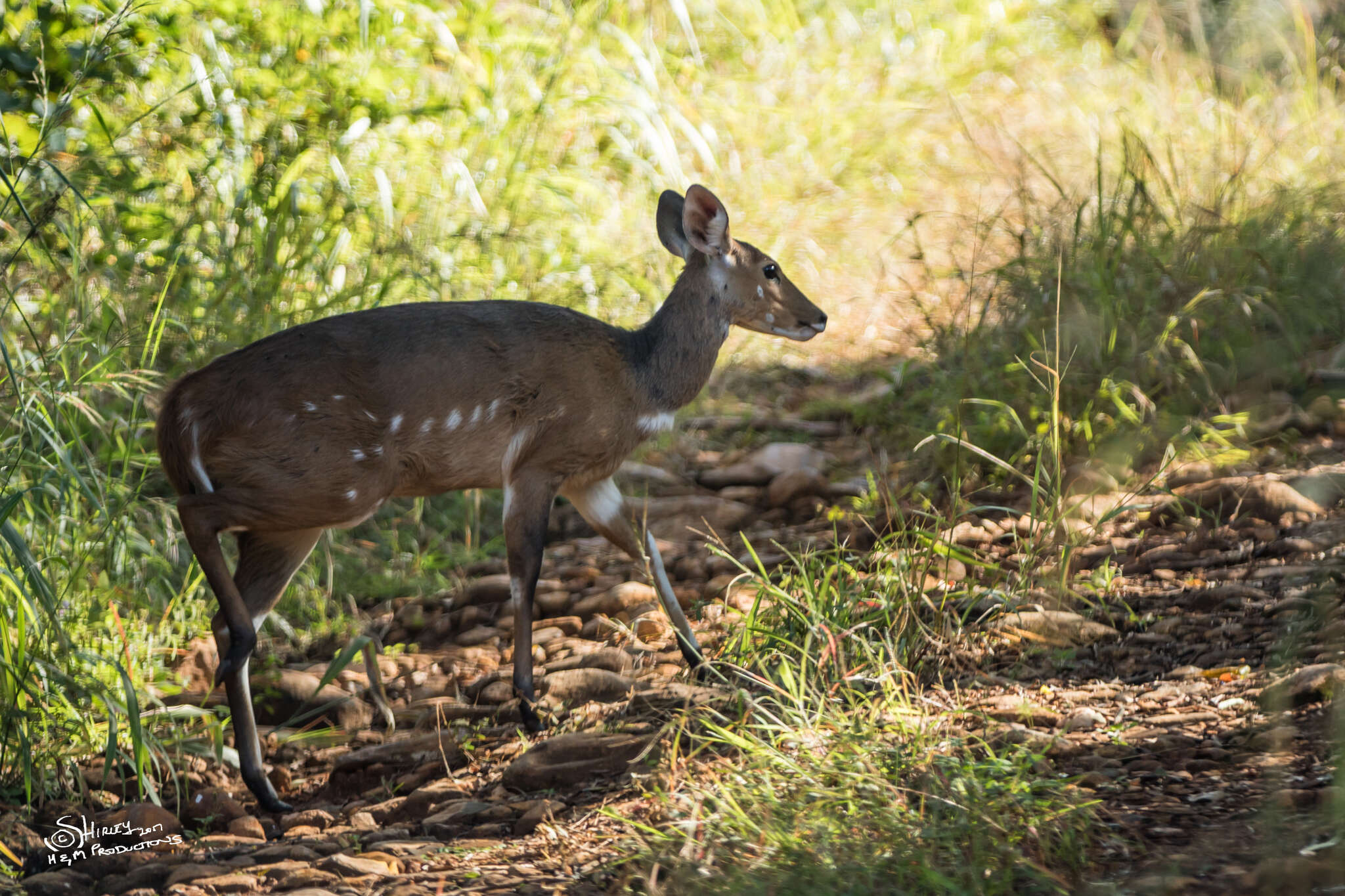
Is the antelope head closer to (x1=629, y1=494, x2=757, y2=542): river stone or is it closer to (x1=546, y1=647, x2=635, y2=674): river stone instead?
(x1=629, y1=494, x2=757, y2=542): river stone

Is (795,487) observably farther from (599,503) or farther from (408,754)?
(408,754)

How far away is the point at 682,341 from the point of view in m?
4.74

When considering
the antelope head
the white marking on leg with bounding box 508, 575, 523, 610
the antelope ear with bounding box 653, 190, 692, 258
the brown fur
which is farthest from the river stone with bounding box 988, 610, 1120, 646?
the antelope ear with bounding box 653, 190, 692, 258

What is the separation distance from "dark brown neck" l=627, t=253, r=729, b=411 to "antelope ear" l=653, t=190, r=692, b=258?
0.12 meters

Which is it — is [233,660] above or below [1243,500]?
below

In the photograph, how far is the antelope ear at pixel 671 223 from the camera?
16.2ft

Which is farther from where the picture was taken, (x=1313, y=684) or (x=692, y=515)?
(x=692, y=515)

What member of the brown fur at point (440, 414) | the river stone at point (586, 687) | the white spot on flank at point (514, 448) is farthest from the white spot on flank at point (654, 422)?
the river stone at point (586, 687)

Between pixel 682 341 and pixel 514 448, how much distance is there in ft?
2.54

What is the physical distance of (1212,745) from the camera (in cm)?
309

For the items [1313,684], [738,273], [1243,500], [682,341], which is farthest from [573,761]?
[1243,500]

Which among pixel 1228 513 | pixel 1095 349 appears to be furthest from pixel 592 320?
pixel 1228 513

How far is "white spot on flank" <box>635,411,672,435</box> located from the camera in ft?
15.1

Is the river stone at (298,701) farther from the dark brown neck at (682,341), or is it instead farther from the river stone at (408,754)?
the dark brown neck at (682,341)
